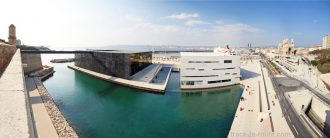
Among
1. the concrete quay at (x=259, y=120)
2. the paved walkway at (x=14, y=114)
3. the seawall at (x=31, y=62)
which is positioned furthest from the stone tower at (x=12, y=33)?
the paved walkway at (x=14, y=114)

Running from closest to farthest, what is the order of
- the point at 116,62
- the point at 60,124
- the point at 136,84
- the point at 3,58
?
the point at 3,58, the point at 60,124, the point at 136,84, the point at 116,62

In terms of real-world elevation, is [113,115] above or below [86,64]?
below

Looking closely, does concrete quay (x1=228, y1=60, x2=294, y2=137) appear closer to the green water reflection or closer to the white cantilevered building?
the green water reflection

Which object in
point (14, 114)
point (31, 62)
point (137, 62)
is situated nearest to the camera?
point (14, 114)

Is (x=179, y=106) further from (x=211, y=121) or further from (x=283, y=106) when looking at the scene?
(x=283, y=106)

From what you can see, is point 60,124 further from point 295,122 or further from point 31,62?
point 31,62

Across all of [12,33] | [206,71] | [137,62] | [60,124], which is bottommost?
[60,124]

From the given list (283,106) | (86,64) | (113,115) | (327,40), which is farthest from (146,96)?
(327,40)

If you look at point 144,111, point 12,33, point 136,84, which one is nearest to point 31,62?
point 12,33

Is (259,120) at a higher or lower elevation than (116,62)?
lower
